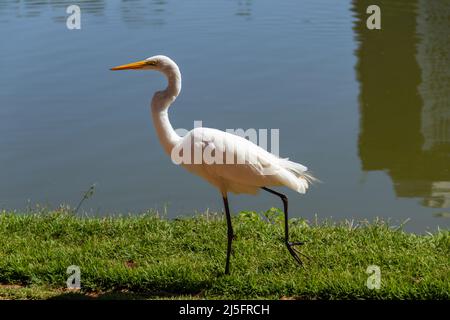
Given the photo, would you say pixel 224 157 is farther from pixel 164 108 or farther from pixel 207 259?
pixel 207 259

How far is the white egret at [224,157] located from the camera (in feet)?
18.3

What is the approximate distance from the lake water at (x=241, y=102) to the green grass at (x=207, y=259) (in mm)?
1416

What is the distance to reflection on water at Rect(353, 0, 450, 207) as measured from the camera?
29.7 feet

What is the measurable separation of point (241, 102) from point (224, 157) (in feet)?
19.5

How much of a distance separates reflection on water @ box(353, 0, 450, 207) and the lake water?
0.10 ft

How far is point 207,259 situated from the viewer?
592 centimetres

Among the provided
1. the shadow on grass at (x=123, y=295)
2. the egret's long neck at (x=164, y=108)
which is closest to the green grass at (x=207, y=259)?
the shadow on grass at (x=123, y=295)
